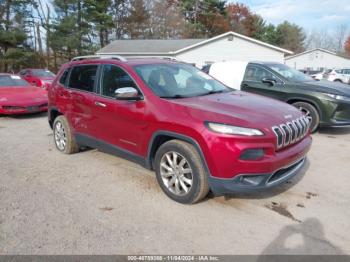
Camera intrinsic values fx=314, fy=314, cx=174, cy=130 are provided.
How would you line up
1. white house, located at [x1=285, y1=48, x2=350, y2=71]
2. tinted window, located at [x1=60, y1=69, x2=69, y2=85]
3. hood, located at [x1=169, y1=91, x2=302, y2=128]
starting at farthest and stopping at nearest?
white house, located at [x1=285, y1=48, x2=350, y2=71] → tinted window, located at [x1=60, y1=69, x2=69, y2=85] → hood, located at [x1=169, y1=91, x2=302, y2=128]

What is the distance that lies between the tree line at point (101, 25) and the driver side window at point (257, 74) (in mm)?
29837

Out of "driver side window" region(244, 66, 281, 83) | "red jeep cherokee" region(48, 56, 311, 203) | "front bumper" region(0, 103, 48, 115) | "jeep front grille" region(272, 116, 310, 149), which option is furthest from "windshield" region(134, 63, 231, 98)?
"front bumper" region(0, 103, 48, 115)

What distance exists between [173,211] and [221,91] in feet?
6.58

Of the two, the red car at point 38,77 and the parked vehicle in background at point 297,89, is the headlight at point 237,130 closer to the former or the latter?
the parked vehicle in background at point 297,89

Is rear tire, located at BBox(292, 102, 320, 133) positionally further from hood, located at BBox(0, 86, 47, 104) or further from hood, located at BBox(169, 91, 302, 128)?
hood, located at BBox(0, 86, 47, 104)

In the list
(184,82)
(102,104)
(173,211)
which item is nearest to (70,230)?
(173,211)

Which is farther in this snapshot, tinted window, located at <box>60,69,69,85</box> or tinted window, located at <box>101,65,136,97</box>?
tinted window, located at <box>60,69,69,85</box>

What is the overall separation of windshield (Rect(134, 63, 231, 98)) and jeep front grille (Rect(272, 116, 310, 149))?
1.28 m

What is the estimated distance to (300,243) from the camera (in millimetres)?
3064

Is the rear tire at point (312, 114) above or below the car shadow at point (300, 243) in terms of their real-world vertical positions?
above

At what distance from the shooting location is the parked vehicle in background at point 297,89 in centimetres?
694

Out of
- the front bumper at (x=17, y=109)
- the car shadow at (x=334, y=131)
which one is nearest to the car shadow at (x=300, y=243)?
the car shadow at (x=334, y=131)

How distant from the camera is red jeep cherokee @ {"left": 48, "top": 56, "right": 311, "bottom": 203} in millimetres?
3355

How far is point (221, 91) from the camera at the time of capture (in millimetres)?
4742
